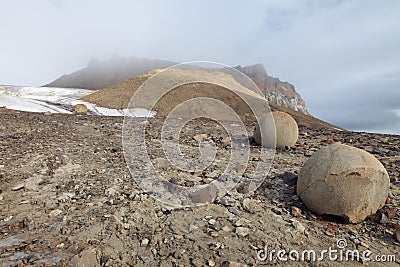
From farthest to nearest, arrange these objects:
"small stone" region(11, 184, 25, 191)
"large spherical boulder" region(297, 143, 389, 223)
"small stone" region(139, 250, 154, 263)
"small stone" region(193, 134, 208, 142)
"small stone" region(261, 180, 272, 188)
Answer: "small stone" region(193, 134, 208, 142) < "small stone" region(261, 180, 272, 188) < "small stone" region(11, 184, 25, 191) < "large spherical boulder" region(297, 143, 389, 223) < "small stone" region(139, 250, 154, 263)

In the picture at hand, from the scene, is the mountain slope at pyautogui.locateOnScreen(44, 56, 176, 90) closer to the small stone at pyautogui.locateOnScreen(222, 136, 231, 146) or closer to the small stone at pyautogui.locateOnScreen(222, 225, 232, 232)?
the small stone at pyautogui.locateOnScreen(222, 136, 231, 146)

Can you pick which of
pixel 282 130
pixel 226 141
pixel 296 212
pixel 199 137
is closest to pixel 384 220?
pixel 296 212

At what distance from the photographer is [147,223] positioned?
14.9ft

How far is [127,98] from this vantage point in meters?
26.8

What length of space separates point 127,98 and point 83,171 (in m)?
21.0

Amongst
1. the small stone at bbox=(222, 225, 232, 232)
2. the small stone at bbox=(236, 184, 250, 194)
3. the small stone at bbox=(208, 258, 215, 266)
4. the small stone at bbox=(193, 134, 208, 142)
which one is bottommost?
the small stone at bbox=(208, 258, 215, 266)

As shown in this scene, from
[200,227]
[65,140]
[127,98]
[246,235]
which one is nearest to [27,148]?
[65,140]

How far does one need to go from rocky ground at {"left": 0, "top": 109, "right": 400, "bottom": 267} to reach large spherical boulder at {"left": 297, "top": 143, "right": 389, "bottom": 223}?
21cm

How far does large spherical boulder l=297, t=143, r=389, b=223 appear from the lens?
4.44 meters

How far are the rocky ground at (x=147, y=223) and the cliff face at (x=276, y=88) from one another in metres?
56.2

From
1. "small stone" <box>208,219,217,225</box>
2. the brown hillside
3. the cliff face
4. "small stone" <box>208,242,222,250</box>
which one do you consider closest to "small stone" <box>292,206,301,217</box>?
"small stone" <box>208,219,217,225</box>

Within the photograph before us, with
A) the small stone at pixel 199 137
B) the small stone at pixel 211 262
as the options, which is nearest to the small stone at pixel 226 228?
the small stone at pixel 211 262

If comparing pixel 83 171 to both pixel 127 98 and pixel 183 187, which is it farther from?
pixel 127 98

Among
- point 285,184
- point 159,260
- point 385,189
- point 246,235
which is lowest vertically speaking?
point 159,260
